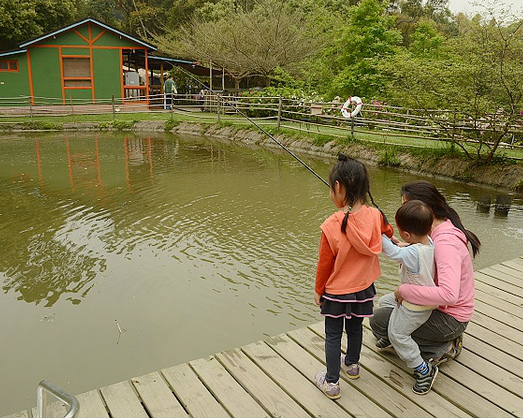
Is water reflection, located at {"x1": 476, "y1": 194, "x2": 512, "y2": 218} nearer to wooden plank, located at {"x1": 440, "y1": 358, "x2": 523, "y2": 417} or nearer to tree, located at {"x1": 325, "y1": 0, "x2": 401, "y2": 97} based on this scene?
wooden plank, located at {"x1": 440, "y1": 358, "x2": 523, "y2": 417}

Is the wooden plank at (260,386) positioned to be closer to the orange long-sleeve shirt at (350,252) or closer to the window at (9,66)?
the orange long-sleeve shirt at (350,252)

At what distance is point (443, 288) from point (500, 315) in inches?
45.5

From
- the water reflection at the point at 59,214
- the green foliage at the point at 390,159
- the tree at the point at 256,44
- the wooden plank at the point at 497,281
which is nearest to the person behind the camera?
the wooden plank at the point at 497,281

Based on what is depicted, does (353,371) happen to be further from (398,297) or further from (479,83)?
(479,83)

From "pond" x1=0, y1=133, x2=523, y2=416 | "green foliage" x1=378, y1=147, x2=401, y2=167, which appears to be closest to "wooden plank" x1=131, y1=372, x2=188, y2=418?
"pond" x1=0, y1=133, x2=523, y2=416

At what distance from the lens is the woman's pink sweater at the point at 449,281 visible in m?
2.16

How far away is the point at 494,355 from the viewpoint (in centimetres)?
257

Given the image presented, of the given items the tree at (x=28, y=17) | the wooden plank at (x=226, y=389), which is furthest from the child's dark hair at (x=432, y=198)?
the tree at (x=28, y=17)

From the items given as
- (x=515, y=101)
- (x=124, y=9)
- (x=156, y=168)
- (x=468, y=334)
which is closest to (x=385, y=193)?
(x=515, y=101)

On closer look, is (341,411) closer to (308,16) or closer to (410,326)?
(410,326)

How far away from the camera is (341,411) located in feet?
7.00

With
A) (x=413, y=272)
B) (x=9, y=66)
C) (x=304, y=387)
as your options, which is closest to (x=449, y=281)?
(x=413, y=272)

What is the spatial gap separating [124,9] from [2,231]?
97.7 ft

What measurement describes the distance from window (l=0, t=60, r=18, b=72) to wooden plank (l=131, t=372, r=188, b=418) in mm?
19021
